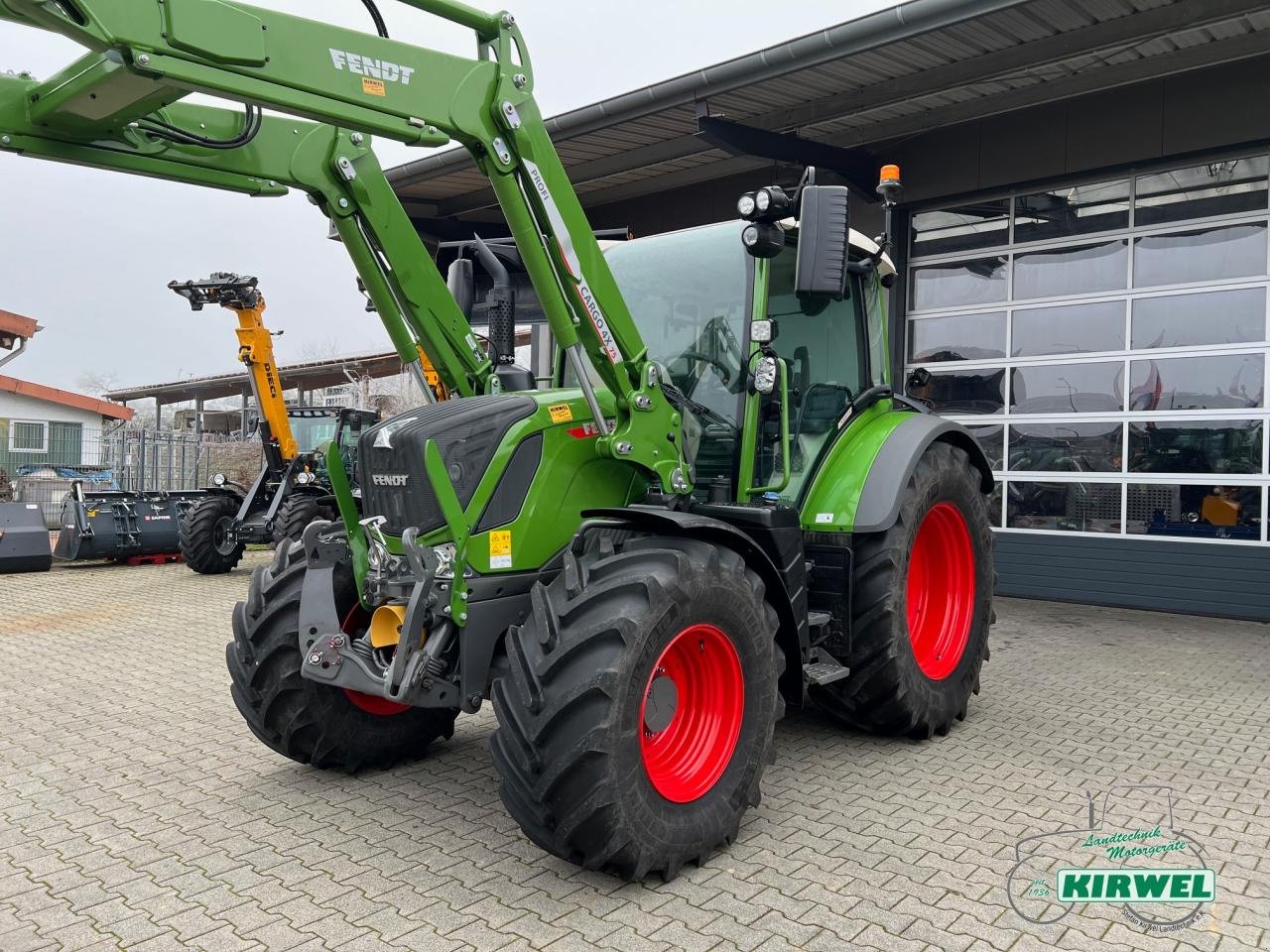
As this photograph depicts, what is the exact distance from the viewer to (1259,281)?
839cm

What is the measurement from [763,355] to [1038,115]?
6559mm

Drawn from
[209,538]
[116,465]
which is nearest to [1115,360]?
[209,538]

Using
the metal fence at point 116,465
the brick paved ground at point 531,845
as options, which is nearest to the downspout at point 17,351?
the metal fence at point 116,465

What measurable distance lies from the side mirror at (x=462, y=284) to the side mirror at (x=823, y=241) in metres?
1.65

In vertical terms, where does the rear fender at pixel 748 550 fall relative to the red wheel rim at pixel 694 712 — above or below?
above

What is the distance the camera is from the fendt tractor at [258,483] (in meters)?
10.8

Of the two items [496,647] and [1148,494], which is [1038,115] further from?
[496,647]

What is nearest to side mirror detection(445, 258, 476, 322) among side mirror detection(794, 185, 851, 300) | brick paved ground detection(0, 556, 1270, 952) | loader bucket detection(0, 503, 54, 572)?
side mirror detection(794, 185, 851, 300)

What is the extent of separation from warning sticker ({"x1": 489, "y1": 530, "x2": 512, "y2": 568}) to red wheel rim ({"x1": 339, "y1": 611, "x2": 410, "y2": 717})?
0.80m

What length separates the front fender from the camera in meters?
4.44

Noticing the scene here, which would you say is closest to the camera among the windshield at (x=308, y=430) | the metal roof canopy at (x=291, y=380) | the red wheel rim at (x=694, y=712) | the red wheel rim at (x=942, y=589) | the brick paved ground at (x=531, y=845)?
the brick paved ground at (x=531, y=845)

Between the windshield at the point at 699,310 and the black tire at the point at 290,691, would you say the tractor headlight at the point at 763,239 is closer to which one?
the windshield at the point at 699,310

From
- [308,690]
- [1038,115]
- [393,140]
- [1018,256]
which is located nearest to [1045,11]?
[1038,115]

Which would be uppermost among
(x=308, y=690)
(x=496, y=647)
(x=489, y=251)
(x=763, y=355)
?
(x=489, y=251)
